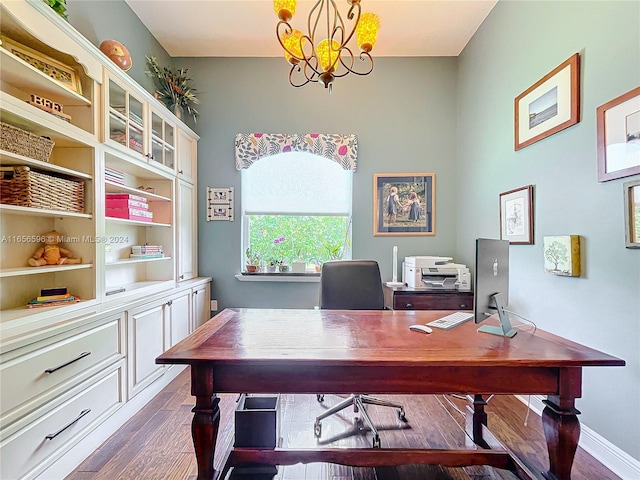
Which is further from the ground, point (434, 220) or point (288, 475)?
point (434, 220)

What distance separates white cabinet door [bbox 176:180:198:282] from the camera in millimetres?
2873

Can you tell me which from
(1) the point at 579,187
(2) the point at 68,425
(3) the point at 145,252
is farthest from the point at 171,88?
(1) the point at 579,187

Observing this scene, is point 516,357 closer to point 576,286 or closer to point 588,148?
point 576,286

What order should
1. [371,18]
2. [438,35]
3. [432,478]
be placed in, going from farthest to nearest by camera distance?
[438,35], [371,18], [432,478]

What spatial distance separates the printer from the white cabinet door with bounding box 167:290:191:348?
2218 millimetres

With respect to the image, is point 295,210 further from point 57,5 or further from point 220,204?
point 57,5

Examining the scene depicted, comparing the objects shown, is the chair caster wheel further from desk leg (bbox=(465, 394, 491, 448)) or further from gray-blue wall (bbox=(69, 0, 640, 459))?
gray-blue wall (bbox=(69, 0, 640, 459))

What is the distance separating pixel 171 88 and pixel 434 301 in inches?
130

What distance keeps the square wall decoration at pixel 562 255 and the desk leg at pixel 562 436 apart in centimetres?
102

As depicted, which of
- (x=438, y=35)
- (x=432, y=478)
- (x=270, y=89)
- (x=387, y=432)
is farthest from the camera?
(x=270, y=89)

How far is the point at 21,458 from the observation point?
1.28 metres

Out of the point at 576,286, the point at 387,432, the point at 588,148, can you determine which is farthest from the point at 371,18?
the point at 387,432

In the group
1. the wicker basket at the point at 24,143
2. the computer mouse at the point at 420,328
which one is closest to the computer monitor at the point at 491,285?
the computer mouse at the point at 420,328

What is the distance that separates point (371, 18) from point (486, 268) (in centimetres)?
155
